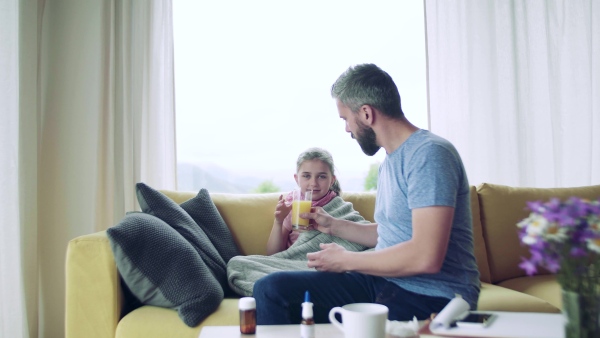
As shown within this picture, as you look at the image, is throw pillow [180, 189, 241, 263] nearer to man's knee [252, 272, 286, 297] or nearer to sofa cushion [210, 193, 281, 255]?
sofa cushion [210, 193, 281, 255]

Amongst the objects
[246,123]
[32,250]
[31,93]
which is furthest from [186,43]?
[32,250]

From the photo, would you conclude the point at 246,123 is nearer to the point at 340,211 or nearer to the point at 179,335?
the point at 340,211

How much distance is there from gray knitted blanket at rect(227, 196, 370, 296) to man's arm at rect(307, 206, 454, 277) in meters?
0.71

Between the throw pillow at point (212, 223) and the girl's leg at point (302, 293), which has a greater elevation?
the throw pillow at point (212, 223)

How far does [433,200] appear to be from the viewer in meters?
1.43

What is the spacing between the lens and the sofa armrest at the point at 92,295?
1.95m

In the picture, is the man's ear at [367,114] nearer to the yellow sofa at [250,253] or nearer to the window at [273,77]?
the yellow sofa at [250,253]

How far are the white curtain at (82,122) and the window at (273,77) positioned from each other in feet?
1.01

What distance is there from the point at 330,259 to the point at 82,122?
77.0 inches

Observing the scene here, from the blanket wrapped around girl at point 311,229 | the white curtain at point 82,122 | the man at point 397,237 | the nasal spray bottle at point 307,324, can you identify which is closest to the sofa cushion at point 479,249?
the blanket wrapped around girl at point 311,229

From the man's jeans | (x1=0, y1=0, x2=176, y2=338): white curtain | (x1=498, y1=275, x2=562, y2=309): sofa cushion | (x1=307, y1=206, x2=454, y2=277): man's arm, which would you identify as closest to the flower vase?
(x1=307, y1=206, x2=454, y2=277): man's arm

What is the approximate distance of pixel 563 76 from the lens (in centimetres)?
362

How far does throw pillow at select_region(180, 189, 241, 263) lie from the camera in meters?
2.44

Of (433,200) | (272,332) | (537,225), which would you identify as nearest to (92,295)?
(272,332)
